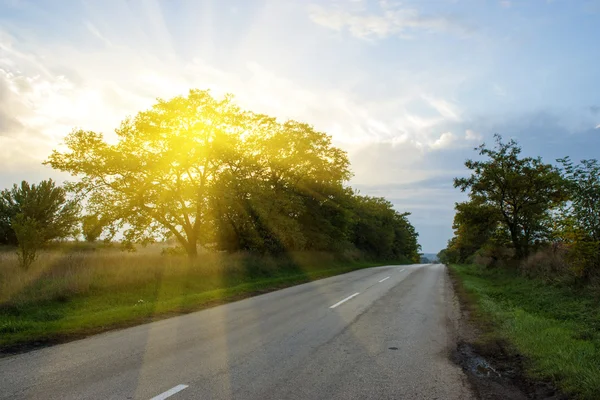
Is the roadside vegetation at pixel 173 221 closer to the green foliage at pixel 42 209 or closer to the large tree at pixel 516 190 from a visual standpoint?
the green foliage at pixel 42 209

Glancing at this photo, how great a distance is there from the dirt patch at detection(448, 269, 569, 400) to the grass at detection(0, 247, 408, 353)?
7704 millimetres

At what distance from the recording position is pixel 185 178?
25.3 metres

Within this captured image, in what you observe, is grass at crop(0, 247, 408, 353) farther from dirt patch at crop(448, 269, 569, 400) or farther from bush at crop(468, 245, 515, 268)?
bush at crop(468, 245, 515, 268)

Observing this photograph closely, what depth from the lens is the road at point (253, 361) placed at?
5.09 meters

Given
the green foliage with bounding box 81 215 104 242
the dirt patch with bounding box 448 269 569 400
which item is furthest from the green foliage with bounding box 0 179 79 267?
the dirt patch with bounding box 448 269 569 400

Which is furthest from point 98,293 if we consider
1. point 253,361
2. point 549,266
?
point 549,266

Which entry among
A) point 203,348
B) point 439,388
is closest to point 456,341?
point 439,388

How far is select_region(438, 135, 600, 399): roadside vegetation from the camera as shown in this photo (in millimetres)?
6531

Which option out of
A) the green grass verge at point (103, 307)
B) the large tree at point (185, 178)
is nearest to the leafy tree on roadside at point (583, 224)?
the green grass verge at point (103, 307)

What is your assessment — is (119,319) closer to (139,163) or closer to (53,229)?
(139,163)

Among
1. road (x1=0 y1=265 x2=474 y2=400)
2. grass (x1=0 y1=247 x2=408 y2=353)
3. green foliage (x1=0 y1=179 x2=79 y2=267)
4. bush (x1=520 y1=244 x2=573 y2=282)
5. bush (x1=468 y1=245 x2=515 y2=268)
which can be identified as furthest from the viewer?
green foliage (x1=0 y1=179 x2=79 y2=267)

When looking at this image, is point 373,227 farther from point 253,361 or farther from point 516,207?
point 253,361

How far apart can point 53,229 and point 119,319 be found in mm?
29540

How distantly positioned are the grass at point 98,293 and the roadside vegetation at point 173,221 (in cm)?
5
